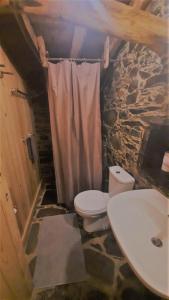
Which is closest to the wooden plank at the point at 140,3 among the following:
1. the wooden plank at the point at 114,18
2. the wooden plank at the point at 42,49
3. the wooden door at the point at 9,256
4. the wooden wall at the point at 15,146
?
the wooden plank at the point at 114,18

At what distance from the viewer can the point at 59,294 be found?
125cm

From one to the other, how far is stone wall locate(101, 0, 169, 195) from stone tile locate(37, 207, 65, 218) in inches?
39.3

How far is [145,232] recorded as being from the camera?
1.01 metres

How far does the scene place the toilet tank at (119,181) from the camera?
61.4 inches

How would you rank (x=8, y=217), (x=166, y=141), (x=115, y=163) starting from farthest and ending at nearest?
(x=115, y=163) → (x=166, y=141) → (x=8, y=217)

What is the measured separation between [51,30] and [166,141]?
166 cm

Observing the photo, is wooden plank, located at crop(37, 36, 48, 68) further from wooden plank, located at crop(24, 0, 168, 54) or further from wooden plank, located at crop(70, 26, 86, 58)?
wooden plank, located at crop(24, 0, 168, 54)

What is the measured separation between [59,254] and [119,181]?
0.98m

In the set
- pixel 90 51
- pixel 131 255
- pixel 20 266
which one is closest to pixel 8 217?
pixel 20 266

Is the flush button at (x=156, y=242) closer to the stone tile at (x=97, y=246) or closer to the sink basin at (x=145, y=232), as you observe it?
the sink basin at (x=145, y=232)

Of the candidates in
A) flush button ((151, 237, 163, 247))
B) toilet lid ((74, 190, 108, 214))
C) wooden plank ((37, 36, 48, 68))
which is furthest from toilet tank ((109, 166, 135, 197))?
wooden plank ((37, 36, 48, 68))

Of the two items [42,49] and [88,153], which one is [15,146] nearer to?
[88,153]

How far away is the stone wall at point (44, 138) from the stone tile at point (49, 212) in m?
0.76

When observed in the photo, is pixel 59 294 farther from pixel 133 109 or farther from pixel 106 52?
pixel 106 52
